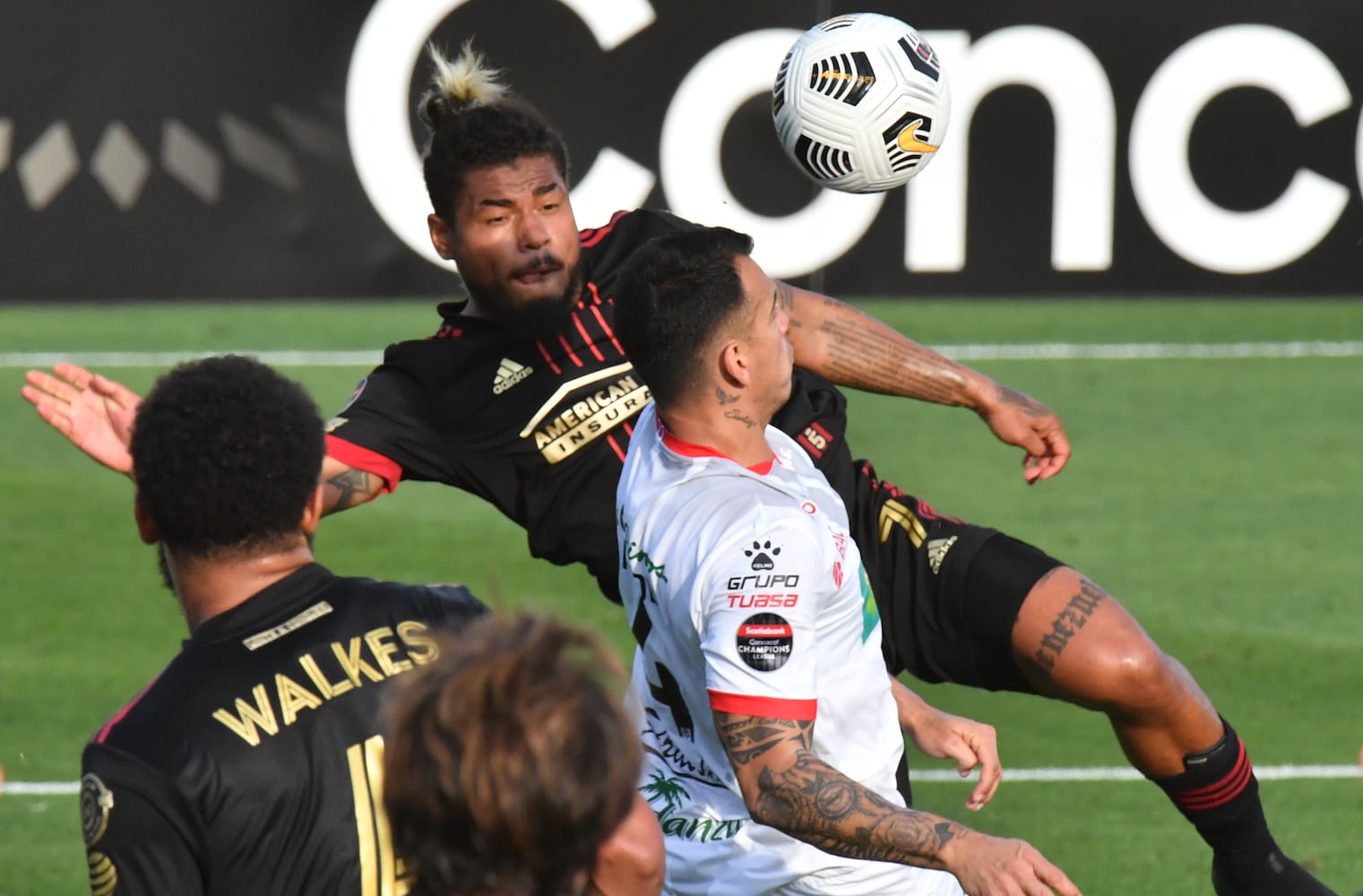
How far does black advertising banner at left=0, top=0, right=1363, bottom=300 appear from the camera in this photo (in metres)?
12.2

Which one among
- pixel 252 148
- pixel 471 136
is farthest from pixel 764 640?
pixel 252 148

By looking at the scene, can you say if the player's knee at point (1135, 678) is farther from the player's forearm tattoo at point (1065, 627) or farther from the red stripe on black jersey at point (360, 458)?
the red stripe on black jersey at point (360, 458)

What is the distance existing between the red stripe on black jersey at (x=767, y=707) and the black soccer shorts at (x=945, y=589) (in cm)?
146

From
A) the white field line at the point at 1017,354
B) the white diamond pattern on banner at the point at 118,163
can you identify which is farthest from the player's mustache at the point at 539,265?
the white diamond pattern on banner at the point at 118,163

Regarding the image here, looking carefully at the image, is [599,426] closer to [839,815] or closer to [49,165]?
[839,815]

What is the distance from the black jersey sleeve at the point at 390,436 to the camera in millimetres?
5281

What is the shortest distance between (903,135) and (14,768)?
3.84 metres

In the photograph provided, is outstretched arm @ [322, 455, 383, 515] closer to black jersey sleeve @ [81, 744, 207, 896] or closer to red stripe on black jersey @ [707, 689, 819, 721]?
red stripe on black jersey @ [707, 689, 819, 721]

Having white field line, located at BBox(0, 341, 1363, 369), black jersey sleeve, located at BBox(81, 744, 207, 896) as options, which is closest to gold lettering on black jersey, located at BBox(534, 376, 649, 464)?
black jersey sleeve, located at BBox(81, 744, 207, 896)

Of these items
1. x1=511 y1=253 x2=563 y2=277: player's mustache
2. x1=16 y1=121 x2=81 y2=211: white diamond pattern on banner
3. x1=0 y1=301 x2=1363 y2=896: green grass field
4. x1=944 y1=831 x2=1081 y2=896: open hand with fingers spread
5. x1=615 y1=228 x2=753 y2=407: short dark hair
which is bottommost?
x1=0 y1=301 x2=1363 y2=896: green grass field

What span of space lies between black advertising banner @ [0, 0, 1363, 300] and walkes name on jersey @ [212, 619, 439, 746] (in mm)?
9394

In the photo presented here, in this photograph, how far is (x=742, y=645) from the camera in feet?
11.5

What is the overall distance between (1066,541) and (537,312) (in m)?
4.61

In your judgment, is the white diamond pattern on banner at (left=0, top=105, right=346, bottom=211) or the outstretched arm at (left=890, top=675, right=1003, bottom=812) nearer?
the outstretched arm at (left=890, top=675, right=1003, bottom=812)
